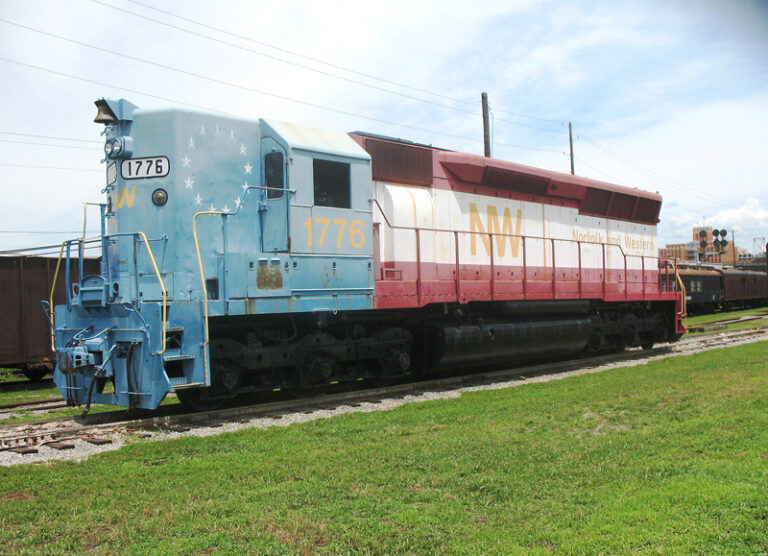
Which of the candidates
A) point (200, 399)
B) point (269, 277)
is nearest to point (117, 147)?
point (269, 277)

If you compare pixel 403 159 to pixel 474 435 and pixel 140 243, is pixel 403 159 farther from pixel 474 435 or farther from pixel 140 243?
pixel 474 435

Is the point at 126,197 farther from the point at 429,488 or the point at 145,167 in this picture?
the point at 429,488

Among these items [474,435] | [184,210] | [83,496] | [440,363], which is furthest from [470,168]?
[83,496]

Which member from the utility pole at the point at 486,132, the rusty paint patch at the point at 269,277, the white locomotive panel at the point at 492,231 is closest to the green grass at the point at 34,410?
the rusty paint patch at the point at 269,277

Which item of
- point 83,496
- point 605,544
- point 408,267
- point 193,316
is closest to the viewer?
point 605,544

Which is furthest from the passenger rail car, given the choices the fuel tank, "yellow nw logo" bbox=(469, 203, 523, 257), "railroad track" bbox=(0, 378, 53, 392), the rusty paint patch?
"railroad track" bbox=(0, 378, 53, 392)

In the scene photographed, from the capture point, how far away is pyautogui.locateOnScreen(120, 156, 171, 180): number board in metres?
7.95

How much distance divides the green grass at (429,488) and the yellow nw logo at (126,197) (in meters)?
3.30

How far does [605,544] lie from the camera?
11.6 ft

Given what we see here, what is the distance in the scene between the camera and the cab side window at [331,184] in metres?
8.70

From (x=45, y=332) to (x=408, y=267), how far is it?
8.25m

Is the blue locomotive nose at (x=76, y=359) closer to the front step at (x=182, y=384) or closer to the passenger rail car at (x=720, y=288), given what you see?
the front step at (x=182, y=384)

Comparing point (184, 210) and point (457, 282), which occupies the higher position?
point (184, 210)

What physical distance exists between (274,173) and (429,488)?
5.13 meters
